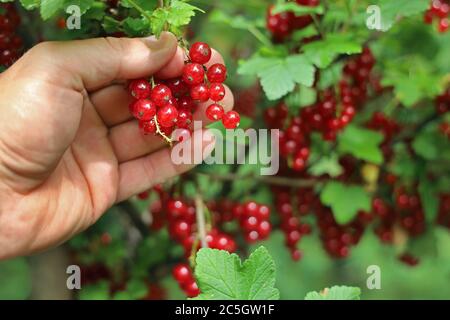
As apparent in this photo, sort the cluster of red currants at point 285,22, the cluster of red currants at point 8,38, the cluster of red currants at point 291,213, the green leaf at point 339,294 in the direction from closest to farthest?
1. the green leaf at point 339,294
2. the cluster of red currants at point 8,38
3. the cluster of red currants at point 285,22
4. the cluster of red currants at point 291,213

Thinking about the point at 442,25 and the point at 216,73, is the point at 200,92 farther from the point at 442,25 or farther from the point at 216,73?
the point at 442,25

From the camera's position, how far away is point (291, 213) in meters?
1.54

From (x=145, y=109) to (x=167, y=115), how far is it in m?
0.04

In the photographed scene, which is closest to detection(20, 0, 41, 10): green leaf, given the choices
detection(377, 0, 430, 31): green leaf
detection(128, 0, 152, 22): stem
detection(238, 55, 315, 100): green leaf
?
detection(128, 0, 152, 22): stem

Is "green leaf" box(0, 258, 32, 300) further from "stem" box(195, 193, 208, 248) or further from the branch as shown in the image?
"stem" box(195, 193, 208, 248)

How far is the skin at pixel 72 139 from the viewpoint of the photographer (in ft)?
3.24

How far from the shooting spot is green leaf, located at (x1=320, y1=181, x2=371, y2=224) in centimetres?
148

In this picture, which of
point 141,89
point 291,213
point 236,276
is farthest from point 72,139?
point 291,213

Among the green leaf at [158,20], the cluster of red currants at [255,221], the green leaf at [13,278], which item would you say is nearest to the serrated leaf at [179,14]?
the green leaf at [158,20]

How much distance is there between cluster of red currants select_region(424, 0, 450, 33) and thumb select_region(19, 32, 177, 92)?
0.74m

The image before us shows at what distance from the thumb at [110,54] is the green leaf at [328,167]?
0.71 metres

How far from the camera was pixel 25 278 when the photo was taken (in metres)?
2.09

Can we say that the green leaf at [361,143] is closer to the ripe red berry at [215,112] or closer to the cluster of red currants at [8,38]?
the ripe red berry at [215,112]

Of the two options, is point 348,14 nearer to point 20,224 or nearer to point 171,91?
point 171,91
